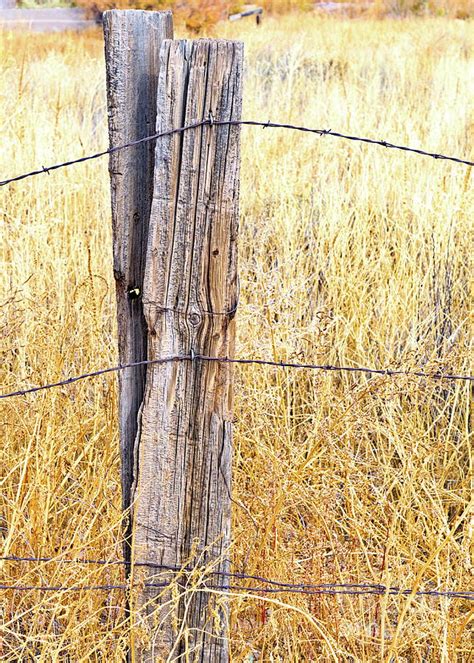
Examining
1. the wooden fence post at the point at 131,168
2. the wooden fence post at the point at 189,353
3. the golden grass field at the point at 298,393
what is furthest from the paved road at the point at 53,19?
the wooden fence post at the point at 189,353

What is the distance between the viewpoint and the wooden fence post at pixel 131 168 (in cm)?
134

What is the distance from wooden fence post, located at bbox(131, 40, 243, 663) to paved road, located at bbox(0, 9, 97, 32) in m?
12.2

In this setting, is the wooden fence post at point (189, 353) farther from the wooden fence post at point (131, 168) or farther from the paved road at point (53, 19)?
the paved road at point (53, 19)

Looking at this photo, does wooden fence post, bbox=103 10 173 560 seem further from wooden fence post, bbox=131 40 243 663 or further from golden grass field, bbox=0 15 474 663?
golden grass field, bbox=0 15 474 663

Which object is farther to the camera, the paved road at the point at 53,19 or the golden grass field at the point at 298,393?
the paved road at the point at 53,19

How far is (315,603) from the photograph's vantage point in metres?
1.83

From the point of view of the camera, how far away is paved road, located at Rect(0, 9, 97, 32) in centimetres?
1433

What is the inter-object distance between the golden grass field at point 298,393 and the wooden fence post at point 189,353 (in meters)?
0.13

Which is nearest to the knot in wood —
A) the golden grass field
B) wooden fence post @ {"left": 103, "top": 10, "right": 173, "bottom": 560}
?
wooden fence post @ {"left": 103, "top": 10, "right": 173, "bottom": 560}

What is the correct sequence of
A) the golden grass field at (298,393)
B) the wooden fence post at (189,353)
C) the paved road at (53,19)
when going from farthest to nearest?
the paved road at (53,19) → the golden grass field at (298,393) → the wooden fence post at (189,353)

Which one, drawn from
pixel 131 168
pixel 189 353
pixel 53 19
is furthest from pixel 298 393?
pixel 53 19

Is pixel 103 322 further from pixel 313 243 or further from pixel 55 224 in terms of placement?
pixel 313 243

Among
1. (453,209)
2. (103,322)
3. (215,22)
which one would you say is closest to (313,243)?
(453,209)

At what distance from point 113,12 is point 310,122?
429cm
